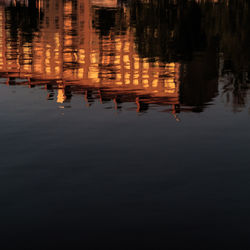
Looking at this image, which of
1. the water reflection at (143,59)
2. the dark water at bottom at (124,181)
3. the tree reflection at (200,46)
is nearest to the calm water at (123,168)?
the dark water at bottom at (124,181)

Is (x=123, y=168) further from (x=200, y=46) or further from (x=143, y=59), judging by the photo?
(x=200, y=46)

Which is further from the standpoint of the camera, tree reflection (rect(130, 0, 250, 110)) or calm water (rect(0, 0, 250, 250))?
tree reflection (rect(130, 0, 250, 110))

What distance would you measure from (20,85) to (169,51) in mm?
24257

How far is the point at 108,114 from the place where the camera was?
35.2 metres

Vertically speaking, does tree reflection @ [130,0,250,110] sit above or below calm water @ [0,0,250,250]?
above

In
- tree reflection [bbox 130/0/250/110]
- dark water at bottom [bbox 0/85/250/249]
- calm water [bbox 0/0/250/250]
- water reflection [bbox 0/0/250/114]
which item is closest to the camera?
dark water at bottom [bbox 0/85/250/249]

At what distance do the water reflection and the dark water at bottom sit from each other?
6272 mm

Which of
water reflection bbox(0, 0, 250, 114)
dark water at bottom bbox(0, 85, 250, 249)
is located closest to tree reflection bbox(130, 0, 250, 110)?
water reflection bbox(0, 0, 250, 114)

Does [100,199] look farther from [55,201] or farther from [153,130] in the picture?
[153,130]

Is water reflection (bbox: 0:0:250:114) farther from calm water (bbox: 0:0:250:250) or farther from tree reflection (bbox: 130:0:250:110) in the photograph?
calm water (bbox: 0:0:250:250)

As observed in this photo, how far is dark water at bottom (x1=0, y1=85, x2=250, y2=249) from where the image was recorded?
16.9 meters

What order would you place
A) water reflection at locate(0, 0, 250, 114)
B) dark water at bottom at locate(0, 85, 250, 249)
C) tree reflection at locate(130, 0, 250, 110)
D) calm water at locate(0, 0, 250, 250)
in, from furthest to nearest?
tree reflection at locate(130, 0, 250, 110) < water reflection at locate(0, 0, 250, 114) < calm water at locate(0, 0, 250, 250) < dark water at bottom at locate(0, 85, 250, 249)

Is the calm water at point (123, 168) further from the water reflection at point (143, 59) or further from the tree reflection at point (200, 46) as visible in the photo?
the tree reflection at point (200, 46)

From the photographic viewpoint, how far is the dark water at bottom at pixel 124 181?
16875mm
